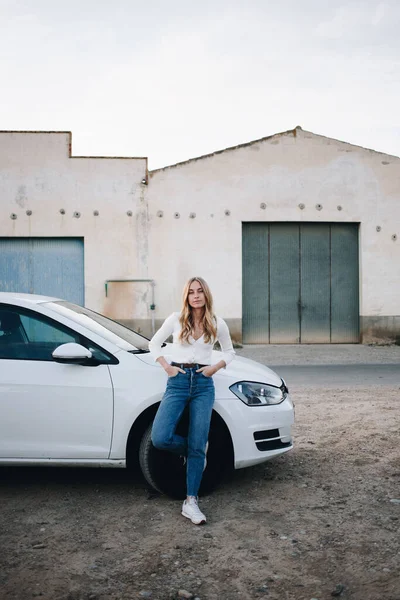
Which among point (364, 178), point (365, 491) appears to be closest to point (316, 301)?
point (364, 178)

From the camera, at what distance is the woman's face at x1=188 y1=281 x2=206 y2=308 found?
14.2 ft

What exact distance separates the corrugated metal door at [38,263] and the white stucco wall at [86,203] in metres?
0.29

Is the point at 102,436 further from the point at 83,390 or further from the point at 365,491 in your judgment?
the point at 365,491

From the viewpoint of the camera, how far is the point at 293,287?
A: 1659 cm

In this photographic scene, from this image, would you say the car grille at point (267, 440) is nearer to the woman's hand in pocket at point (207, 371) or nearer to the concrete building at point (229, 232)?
the woman's hand in pocket at point (207, 371)

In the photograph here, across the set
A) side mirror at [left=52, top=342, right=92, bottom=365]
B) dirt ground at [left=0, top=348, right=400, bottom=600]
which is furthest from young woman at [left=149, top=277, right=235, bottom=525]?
side mirror at [left=52, top=342, right=92, bottom=365]

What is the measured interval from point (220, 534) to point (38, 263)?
13.4m

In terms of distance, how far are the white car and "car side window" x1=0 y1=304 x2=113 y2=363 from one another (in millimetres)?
37

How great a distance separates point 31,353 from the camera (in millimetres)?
4633

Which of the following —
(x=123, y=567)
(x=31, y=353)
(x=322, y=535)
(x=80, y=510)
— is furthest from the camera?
(x=31, y=353)

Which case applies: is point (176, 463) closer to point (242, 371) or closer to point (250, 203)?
point (242, 371)

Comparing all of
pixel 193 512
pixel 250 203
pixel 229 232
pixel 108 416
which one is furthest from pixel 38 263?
pixel 193 512

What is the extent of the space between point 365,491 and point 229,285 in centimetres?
1181

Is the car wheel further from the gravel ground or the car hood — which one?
the gravel ground
